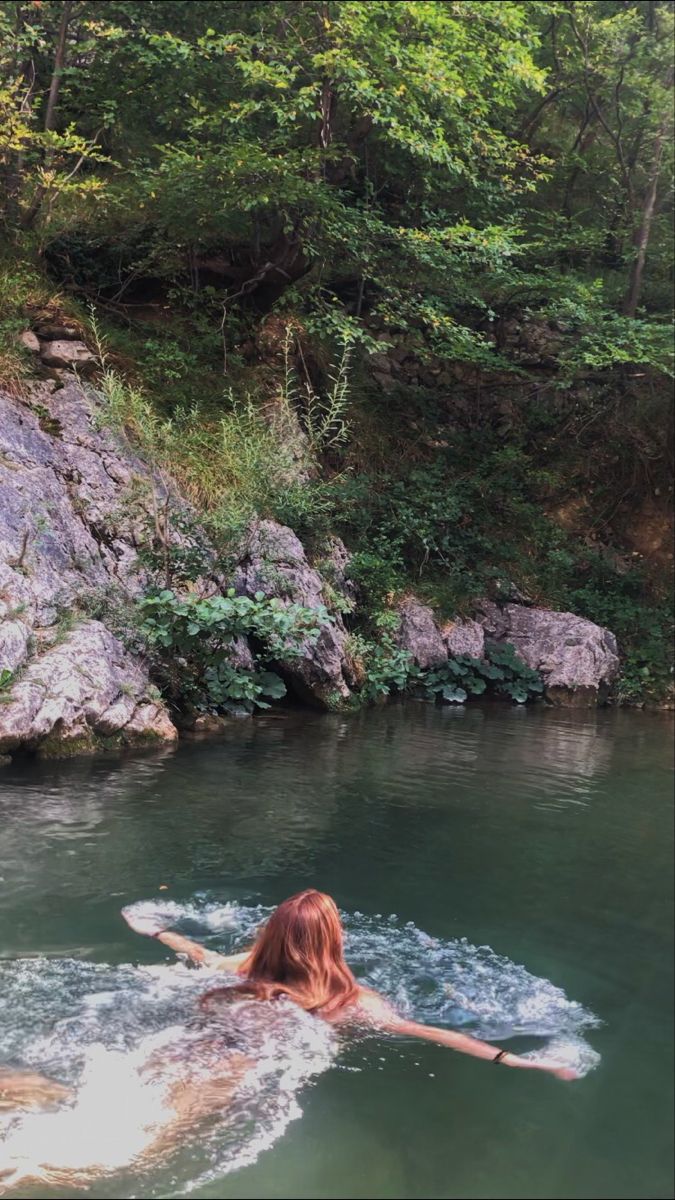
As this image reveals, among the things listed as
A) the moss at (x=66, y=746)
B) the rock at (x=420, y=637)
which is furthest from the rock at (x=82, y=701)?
the rock at (x=420, y=637)

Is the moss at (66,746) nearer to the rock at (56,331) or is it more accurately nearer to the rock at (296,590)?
the rock at (296,590)

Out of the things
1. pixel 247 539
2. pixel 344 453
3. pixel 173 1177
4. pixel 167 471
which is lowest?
pixel 173 1177

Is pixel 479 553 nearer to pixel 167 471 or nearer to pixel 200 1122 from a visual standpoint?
pixel 167 471

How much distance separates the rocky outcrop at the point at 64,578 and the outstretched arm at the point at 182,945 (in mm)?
2939

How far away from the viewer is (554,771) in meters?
7.97

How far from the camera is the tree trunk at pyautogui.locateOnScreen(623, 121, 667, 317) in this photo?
13599 millimetres

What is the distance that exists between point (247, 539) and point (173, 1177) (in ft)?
24.0

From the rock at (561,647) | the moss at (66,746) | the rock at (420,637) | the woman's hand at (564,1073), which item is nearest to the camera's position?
the woman's hand at (564,1073)

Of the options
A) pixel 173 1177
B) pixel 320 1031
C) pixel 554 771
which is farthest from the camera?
pixel 554 771

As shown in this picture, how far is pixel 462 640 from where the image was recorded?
39.5 feet

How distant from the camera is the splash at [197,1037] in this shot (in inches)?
101

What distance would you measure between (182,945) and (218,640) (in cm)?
478

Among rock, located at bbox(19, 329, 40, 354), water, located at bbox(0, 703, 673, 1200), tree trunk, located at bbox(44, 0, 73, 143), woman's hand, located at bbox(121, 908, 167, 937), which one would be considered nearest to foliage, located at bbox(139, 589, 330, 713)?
water, located at bbox(0, 703, 673, 1200)

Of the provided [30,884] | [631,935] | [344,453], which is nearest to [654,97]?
[344,453]
